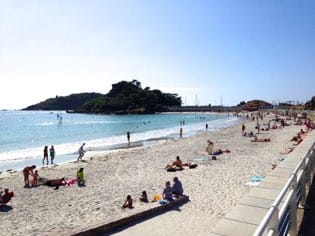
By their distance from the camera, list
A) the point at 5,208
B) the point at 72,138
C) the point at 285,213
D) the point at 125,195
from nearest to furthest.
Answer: the point at 285,213 → the point at 5,208 → the point at 125,195 → the point at 72,138

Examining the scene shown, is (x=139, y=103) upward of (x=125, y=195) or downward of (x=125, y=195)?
upward

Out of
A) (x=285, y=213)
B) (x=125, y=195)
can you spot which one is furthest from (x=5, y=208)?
(x=285, y=213)

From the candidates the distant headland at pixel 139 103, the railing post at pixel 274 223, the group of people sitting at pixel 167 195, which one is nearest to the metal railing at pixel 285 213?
the railing post at pixel 274 223

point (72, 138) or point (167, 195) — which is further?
point (72, 138)

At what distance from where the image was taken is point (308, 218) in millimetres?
4543

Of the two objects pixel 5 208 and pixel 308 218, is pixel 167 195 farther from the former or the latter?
pixel 308 218

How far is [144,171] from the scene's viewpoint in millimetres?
18484

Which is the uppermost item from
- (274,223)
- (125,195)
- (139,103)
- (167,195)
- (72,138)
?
(139,103)

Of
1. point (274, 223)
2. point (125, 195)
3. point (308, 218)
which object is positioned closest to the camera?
point (274, 223)

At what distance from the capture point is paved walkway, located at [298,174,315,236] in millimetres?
4133

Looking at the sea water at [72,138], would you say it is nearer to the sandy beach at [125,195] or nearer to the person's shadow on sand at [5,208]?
the sandy beach at [125,195]

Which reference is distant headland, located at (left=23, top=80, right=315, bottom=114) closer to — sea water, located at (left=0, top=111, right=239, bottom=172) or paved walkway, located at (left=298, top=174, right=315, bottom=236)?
sea water, located at (left=0, top=111, right=239, bottom=172)

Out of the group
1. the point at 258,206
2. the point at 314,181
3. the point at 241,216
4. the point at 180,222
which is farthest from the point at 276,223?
the point at 180,222

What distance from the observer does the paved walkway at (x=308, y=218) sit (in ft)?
13.6
